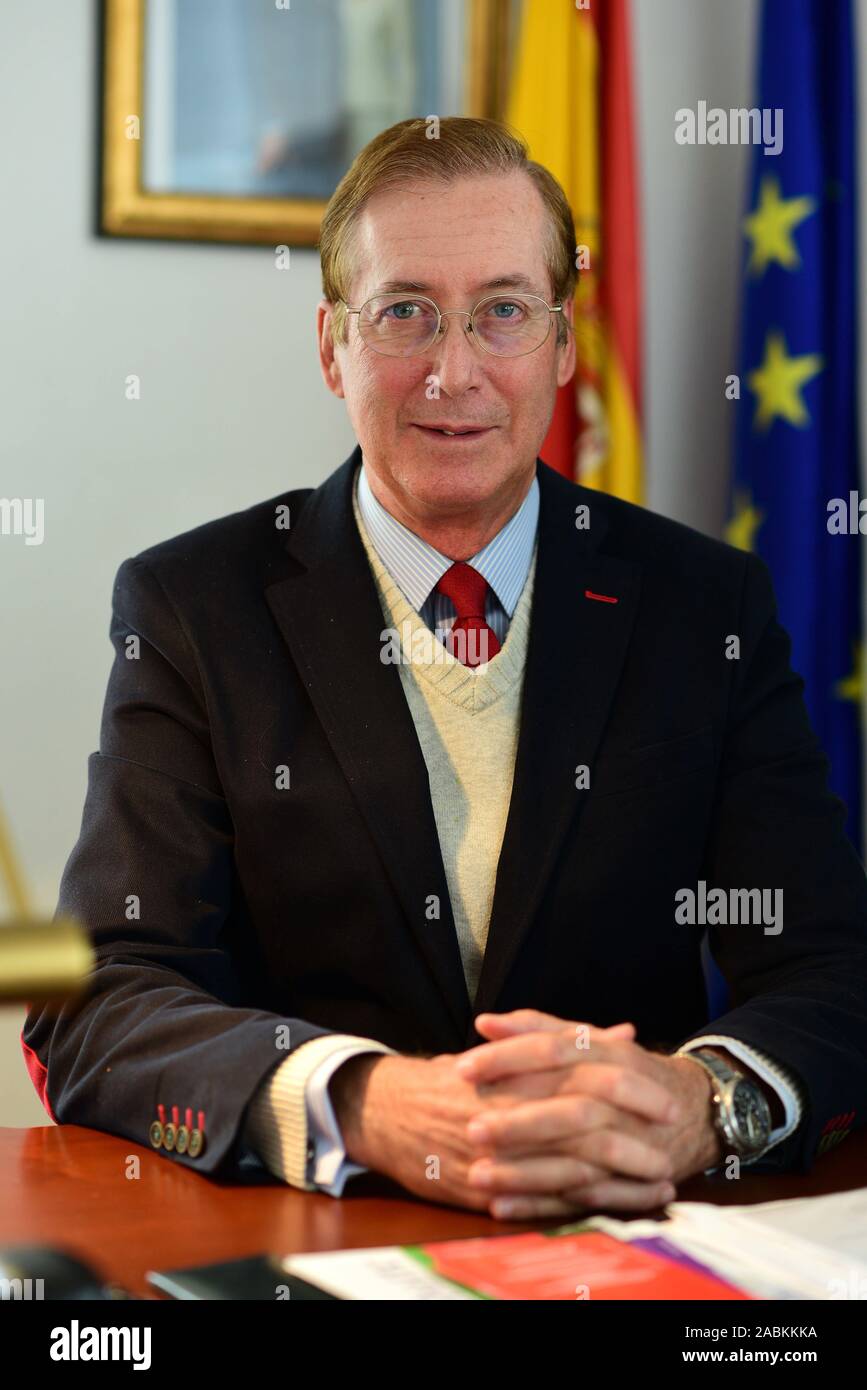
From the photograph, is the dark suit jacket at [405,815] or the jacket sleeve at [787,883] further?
the dark suit jacket at [405,815]

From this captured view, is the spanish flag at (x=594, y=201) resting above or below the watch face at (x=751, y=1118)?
above

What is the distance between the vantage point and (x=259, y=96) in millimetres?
3479

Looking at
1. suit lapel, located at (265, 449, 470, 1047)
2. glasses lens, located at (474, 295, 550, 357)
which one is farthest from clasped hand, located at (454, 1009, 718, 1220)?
glasses lens, located at (474, 295, 550, 357)

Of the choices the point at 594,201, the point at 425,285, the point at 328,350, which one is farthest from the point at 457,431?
the point at 594,201

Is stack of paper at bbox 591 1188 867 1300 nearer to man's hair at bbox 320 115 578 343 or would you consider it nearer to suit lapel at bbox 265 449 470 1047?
suit lapel at bbox 265 449 470 1047

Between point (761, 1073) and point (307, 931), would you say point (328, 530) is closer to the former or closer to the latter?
point (307, 931)

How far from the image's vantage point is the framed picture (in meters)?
3.38

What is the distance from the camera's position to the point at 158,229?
3.40 meters

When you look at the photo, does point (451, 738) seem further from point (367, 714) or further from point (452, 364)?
point (452, 364)

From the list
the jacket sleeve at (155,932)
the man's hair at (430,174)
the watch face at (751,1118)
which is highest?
the man's hair at (430,174)

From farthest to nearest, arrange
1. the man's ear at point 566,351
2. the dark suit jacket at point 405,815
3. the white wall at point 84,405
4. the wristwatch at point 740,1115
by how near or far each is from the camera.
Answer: the white wall at point 84,405 → the man's ear at point 566,351 → the dark suit jacket at point 405,815 → the wristwatch at point 740,1115

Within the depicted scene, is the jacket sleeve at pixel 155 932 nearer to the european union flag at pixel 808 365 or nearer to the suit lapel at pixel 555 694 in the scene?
the suit lapel at pixel 555 694

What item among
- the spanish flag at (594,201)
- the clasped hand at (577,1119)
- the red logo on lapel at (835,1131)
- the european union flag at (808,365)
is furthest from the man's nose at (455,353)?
the european union flag at (808,365)

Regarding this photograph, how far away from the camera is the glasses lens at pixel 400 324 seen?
2082 millimetres
